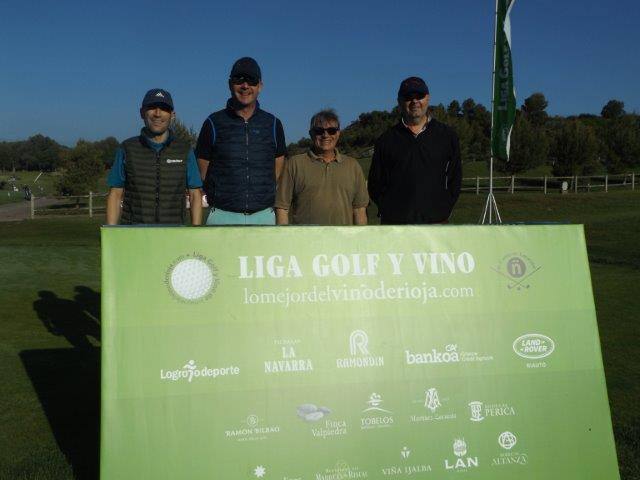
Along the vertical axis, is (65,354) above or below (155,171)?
below

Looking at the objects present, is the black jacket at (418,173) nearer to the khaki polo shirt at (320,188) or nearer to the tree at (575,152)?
the khaki polo shirt at (320,188)

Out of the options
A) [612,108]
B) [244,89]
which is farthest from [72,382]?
[612,108]

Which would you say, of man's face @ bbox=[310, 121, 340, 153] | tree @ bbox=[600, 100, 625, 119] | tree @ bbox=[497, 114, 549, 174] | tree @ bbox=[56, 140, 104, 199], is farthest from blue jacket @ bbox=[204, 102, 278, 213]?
tree @ bbox=[600, 100, 625, 119]

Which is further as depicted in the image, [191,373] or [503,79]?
[503,79]

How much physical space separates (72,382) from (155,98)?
8.25 ft

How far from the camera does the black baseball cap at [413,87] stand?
5.03 m

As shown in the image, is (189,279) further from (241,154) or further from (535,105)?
(535,105)

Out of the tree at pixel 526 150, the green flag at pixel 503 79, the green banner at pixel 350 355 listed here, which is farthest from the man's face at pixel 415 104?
the tree at pixel 526 150

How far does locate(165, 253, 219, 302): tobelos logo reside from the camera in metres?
3.18

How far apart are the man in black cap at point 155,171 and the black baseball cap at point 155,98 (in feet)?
0.06

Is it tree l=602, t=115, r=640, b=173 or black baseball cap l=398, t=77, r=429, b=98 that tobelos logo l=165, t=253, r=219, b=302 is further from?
tree l=602, t=115, r=640, b=173

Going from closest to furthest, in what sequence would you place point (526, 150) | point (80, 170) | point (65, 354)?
point (65, 354), point (80, 170), point (526, 150)

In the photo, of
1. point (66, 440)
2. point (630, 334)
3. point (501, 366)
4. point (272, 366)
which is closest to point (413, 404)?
point (501, 366)

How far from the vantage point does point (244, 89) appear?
4984 mm
